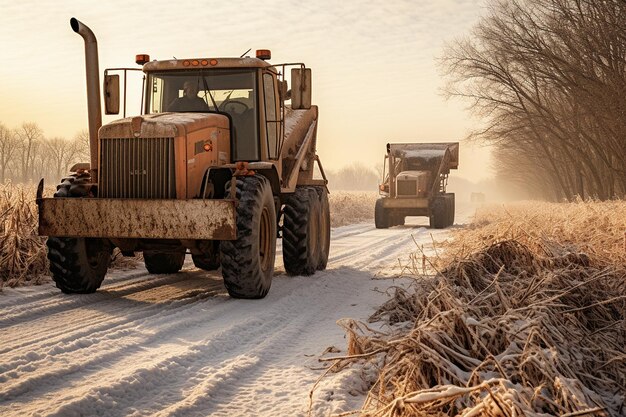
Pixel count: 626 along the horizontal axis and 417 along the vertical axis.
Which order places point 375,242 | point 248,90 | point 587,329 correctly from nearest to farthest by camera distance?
point 587,329, point 248,90, point 375,242

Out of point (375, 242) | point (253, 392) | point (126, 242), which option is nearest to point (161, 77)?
point (126, 242)

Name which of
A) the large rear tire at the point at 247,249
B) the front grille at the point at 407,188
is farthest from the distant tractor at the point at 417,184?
the large rear tire at the point at 247,249

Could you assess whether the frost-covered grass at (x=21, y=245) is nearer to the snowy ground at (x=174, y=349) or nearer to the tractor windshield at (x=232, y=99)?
the snowy ground at (x=174, y=349)

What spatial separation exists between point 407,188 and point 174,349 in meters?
18.1

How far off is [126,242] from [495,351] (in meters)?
4.71

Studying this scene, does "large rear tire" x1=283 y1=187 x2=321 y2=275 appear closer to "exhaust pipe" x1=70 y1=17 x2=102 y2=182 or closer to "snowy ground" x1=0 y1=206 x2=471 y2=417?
"snowy ground" x1=0 y1=206 x2=471 y2=417

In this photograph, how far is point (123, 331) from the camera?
18.7 ft

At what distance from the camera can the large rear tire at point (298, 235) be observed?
935cm

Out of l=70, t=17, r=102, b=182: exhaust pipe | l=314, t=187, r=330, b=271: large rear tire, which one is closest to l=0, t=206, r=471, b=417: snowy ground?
l=314, t=187, r=330, b=271: large rear tire

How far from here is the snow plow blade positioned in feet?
22.7

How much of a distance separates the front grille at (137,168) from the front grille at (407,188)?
16066mm

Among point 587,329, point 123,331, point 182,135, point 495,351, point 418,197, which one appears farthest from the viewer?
point 418,197

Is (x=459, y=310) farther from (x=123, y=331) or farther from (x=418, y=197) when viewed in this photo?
(x=418, y=197)

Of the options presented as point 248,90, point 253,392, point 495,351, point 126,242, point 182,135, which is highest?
point 248,90
